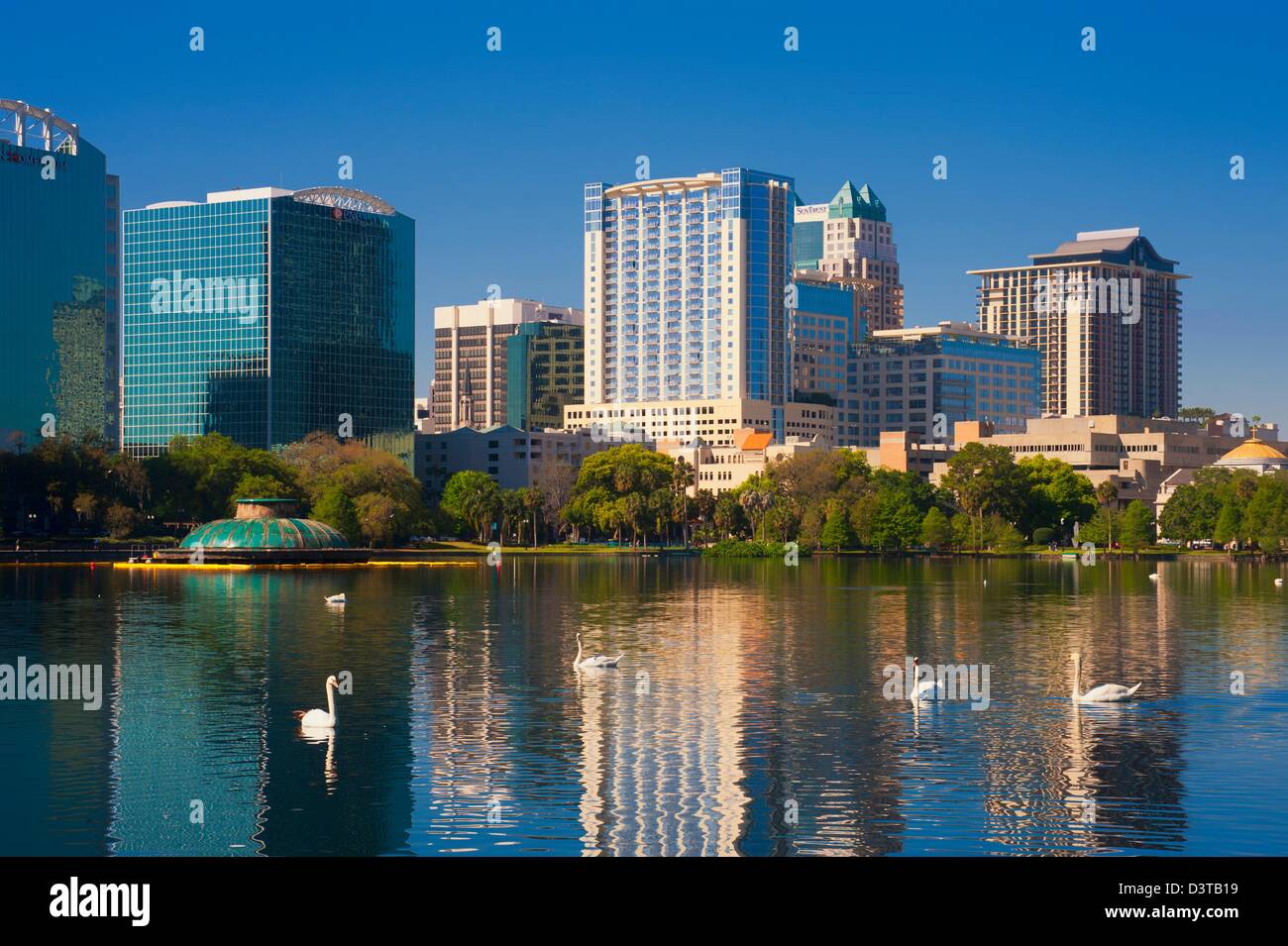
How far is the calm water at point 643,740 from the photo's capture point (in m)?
32.6

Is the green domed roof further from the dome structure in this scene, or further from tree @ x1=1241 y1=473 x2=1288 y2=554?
tree @ x1=1241 y1=473 x2=1288 y2=554

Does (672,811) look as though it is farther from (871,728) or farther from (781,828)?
(871,728)

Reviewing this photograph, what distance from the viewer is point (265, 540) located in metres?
159

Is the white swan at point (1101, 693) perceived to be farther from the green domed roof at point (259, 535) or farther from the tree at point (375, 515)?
the tree at point (375, 515)

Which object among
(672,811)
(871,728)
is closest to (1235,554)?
(871,728)

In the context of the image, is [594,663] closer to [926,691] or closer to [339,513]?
[926,691]

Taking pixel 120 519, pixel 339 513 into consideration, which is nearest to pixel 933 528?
A: pixel 339 513

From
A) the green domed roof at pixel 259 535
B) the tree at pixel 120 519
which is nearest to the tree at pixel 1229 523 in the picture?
the green domed roof at pixel 259 535

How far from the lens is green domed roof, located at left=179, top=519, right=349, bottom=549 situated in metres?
158

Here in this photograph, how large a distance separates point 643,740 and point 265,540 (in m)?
121

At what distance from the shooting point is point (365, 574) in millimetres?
141750

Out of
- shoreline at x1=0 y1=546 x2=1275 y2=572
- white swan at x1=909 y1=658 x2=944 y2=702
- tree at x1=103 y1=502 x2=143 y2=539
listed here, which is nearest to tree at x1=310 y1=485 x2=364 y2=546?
shoreline at x1=0 y1=546 x2=1275 y2=572

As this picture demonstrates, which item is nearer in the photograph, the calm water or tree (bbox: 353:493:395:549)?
the calm water

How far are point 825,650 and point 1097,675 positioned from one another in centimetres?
1215
